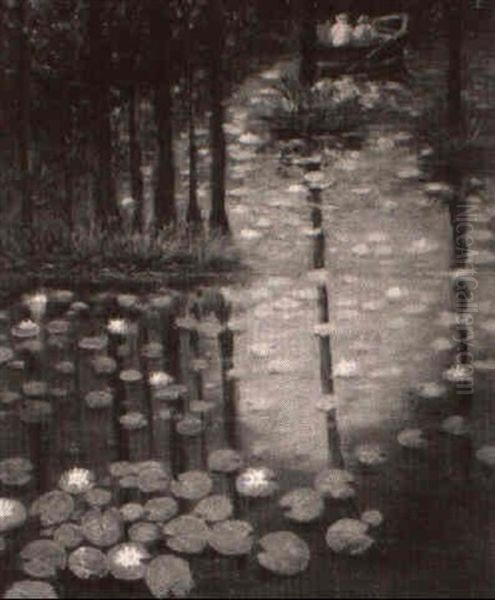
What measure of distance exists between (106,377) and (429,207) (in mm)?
2719

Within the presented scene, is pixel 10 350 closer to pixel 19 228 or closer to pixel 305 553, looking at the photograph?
pixel 19 228

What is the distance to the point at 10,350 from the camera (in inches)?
189

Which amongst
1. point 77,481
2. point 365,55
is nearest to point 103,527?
point 77,481

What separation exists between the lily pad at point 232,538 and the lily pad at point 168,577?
0.48 feet

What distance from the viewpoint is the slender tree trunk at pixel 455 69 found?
7832 millimetres

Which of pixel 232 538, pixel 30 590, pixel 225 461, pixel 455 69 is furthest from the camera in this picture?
pixel 455 69

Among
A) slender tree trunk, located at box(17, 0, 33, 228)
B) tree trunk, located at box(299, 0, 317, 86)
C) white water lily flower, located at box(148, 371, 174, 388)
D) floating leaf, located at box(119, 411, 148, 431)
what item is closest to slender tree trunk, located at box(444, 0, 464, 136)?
tree trunk, located at box(299, 0, 317, 86)

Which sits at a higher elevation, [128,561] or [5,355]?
[5,355]

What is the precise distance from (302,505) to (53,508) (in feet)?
2.51

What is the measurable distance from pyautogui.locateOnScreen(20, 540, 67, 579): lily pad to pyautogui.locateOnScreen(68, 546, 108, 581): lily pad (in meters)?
0.05

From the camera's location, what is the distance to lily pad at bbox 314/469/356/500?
12.0ft

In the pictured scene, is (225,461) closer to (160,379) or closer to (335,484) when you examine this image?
(335,484)

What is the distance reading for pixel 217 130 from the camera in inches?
252

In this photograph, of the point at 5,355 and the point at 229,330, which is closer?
the point at 5,355
